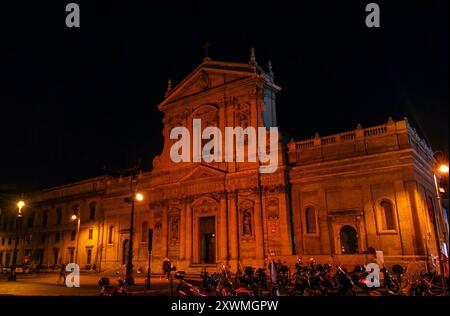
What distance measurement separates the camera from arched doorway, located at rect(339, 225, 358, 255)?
28297 mm

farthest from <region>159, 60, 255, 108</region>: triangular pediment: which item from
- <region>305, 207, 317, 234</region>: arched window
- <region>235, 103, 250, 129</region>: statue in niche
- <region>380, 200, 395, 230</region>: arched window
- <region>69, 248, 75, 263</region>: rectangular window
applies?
<region>69, 248, 75, 263</region>: rectangular window

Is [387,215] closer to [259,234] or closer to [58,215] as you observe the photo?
[259,234]

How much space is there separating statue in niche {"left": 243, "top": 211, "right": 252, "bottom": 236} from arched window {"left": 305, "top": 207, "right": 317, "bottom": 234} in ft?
16.2

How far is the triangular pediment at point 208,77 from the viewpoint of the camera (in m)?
35.9

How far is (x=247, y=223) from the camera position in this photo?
3262cm

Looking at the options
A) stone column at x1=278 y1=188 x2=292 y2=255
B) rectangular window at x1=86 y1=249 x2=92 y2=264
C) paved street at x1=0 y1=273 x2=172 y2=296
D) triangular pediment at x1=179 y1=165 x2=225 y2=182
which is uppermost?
triangular pediment at x1=179 y1=165 x2=225 y2=182

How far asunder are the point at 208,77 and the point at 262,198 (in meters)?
14.2

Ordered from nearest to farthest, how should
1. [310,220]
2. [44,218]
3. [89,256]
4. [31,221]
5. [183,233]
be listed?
1. [310,220]
2. [183,233]
3. [89,256]
4. [44,218]
5. [31,221]

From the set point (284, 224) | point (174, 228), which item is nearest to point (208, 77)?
point (174, 228)

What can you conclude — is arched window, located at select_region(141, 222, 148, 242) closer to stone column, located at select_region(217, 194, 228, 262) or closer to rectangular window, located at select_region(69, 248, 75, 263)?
stone column, located at select_region(217, 194, 228, 262)

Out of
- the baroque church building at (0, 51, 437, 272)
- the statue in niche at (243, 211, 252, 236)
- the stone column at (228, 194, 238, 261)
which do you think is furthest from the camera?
the statue in niche at (243, 211, 252, 236)

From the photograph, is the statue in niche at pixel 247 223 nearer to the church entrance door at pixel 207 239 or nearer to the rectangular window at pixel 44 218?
the church entrance door at pixel 207 239

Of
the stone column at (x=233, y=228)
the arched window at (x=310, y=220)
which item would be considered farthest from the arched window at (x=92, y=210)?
the arched window at (x=310, y=220)

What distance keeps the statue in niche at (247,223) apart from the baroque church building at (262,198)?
3.5 inches
